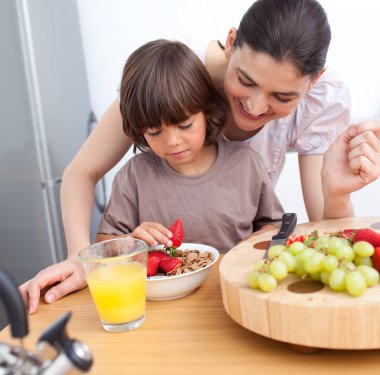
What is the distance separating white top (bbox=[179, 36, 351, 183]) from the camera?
5.15ft

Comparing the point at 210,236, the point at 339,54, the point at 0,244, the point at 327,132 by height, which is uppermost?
the point at 339,54

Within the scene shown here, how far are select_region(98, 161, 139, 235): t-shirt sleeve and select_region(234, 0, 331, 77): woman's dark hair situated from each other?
0.54 metres

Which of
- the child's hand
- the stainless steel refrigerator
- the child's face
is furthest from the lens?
the stainless steel refrigerator

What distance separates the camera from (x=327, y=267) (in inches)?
28.5

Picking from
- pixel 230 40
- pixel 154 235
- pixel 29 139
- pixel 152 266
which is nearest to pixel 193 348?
pixel 152 266

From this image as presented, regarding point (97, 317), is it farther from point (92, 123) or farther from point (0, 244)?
point (92, 123)

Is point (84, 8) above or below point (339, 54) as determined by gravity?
above

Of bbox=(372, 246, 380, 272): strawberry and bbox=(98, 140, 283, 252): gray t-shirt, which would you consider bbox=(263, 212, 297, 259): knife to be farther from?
bbox=(98, 140, 283, 252): gray t-shirt

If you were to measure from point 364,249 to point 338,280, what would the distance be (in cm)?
9

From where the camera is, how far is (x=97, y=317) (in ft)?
3.02

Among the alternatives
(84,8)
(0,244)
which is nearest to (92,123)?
(84,8)

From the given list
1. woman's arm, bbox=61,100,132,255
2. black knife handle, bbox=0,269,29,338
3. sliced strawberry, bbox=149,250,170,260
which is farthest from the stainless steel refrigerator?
black knife handle, bbox=0,269,29,338

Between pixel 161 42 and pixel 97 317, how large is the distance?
0.80 meters

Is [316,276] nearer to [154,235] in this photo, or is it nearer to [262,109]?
[154,235]
